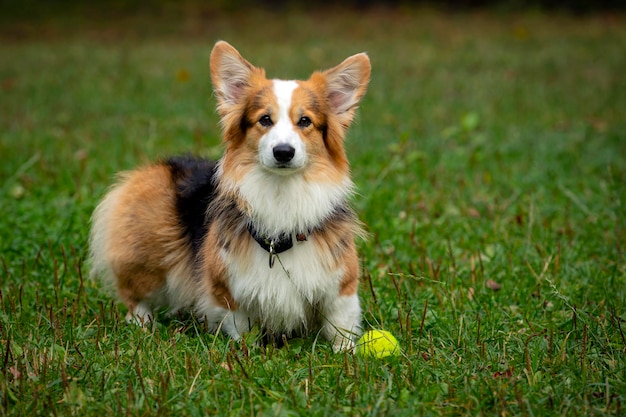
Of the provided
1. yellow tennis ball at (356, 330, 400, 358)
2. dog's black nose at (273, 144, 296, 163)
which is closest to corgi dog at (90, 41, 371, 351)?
dog's black nose at (273, 144, 296, 163)

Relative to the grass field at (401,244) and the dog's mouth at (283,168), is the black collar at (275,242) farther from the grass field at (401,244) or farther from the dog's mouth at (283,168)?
the grass field at (401,244)

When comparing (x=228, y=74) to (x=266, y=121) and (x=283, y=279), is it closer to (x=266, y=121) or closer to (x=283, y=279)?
(x=266, y=121)

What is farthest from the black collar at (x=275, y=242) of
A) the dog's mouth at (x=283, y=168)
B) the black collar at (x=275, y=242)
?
the dog's mouth at (x=283, y=168)

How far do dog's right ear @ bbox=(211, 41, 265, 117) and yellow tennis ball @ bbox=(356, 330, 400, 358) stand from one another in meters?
1.43

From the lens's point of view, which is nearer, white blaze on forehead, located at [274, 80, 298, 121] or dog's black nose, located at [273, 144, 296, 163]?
dog's black nose, located at [273, 144, 296, 163]

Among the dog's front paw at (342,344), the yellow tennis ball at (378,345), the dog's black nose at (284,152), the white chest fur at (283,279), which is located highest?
the dog's black nose at (284,152)

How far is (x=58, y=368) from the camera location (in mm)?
3102

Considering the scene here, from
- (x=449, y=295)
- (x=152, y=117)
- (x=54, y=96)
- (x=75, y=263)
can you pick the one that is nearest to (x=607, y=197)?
(x=449, y=295)

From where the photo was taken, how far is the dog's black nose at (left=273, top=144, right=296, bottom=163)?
3.35m

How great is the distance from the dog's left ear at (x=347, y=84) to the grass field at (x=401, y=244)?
98 cm

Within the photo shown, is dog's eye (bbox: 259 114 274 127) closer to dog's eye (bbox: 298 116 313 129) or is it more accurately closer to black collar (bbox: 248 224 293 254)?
dog's eye (bbox: 298 116 313 129)

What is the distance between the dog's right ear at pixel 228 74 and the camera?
3.66 metres

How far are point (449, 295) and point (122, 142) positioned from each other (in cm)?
445

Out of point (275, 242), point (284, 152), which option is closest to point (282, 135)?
point (284, 152)
